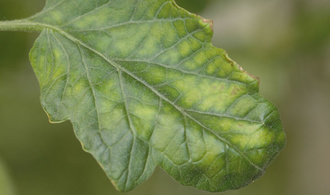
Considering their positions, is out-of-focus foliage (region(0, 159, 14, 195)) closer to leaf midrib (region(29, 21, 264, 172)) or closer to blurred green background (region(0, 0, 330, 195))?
blurred green background (region(0, 0, 330, 195))

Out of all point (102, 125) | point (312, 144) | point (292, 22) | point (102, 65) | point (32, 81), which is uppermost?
point (102, 65)

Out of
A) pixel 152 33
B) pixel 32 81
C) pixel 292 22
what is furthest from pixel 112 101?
pixel 292 22

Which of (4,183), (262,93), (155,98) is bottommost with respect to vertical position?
(4,183)

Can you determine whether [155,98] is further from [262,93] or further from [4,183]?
[262,93]

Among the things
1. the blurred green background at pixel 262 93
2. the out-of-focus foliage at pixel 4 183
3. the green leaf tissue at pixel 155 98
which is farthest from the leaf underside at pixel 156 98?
the out-of-focus foliage at pixel 4 183

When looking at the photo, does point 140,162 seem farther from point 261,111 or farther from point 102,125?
point 261,111

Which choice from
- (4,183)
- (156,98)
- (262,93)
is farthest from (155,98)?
(262,93)
